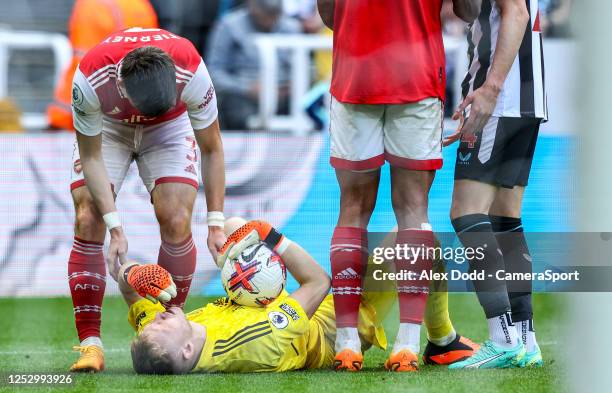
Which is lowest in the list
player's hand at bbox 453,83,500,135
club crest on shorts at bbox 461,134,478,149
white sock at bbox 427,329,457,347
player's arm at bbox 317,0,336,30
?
white sock at bbox 427,329,457,347

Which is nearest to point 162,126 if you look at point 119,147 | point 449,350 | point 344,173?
point 119,147

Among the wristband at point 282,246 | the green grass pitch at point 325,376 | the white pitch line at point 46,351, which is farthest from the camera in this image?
the white pitch line at point 46,351

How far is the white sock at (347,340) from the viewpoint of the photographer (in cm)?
287

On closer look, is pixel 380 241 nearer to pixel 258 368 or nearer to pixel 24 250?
pixel 258 368

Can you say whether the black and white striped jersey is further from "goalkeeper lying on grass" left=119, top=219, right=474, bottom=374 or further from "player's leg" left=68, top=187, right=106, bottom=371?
"player's leg" left=68, top=187, right=106, bottom=371

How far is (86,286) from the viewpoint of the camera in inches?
125

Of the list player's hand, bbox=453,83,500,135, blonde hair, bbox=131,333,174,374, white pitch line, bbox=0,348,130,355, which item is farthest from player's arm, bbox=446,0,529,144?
white pitch line, bbox=0,348,130,355

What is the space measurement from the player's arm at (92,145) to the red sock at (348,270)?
61cm

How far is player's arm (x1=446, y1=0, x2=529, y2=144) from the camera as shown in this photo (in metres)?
2.81

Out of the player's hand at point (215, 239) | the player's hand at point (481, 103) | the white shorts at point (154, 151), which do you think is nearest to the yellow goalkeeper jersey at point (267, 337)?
the player's hand at point (215, 239)

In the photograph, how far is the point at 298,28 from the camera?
209 inches

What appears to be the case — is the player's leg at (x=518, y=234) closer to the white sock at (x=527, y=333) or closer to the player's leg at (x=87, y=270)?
the white sock at (x=527, y=333)

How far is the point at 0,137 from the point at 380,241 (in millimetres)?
2557

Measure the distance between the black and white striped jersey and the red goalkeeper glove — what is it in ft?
2.23
